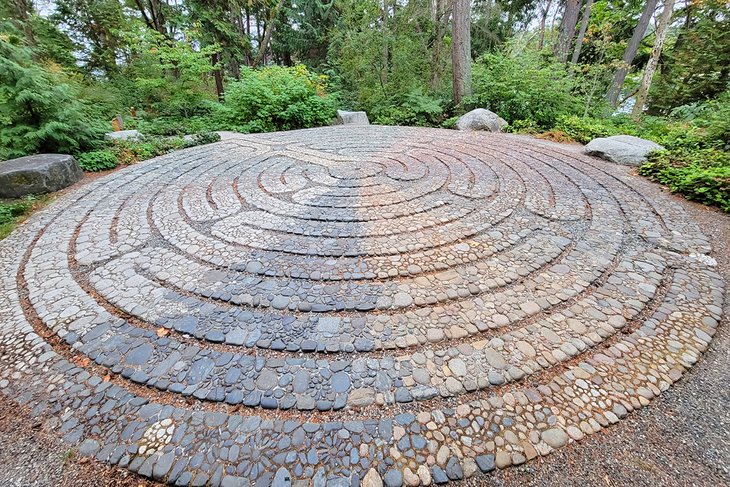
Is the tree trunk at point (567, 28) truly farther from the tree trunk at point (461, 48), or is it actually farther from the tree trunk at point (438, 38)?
the tree trunk at point (438, 38)

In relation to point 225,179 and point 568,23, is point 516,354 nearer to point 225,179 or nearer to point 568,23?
point 225,179

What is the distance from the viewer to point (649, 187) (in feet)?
14.1

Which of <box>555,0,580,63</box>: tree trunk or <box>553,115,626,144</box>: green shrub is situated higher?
<box>555,0,580,63</box>: tree trunk

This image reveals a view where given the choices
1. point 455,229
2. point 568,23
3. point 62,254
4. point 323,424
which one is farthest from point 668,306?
point 568,23

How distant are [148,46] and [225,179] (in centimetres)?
847

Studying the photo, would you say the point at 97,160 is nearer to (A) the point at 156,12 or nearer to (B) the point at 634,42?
(A) the point at 156,12

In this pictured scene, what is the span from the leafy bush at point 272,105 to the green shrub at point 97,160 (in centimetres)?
364

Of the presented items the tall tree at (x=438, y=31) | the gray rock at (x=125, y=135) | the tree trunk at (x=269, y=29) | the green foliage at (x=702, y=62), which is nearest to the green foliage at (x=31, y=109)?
the gray rock at (x=125, y=135)

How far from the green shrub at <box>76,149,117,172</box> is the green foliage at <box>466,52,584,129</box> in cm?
887

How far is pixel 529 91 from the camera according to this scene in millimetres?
8297

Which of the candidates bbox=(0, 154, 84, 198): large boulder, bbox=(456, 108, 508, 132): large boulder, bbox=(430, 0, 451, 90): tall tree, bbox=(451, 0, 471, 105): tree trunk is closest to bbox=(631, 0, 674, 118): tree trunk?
bbox=(456, 108, 508, 132): large boulder

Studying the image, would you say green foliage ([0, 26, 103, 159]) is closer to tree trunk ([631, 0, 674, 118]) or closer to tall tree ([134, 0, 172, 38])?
tall tree ([134, 0, 172, 38])

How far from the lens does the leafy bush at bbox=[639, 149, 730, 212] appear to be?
375cm

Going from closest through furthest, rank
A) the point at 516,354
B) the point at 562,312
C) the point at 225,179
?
the point at 516,354
the point at 562,312
the point at 225,179
